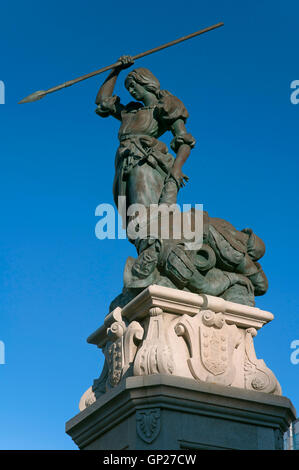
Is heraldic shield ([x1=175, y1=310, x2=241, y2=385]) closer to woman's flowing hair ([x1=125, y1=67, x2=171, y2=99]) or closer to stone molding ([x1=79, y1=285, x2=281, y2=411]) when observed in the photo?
stone molding ([x1=79, y1=285, x2=281, y2=411])

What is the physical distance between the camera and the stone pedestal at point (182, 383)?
33.0 ft

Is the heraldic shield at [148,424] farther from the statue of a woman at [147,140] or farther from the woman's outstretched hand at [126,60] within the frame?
the woman's outstretched hand at [126,60]

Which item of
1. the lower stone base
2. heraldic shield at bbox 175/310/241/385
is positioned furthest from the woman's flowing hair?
the lower stone base

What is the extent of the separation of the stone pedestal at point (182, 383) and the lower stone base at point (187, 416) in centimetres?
1

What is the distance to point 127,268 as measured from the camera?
→ 1135 centimetres

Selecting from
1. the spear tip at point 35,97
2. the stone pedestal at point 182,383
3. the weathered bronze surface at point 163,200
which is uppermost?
the spear tip at point 35,97

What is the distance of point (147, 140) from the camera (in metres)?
12.6

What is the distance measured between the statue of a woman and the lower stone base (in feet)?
9.95

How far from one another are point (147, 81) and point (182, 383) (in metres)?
5.33

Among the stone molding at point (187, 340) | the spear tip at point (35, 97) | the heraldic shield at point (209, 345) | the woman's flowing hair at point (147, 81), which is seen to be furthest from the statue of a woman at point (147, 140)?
the heraldic shield at point (209, 345)

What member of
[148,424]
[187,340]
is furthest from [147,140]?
[148,424]
